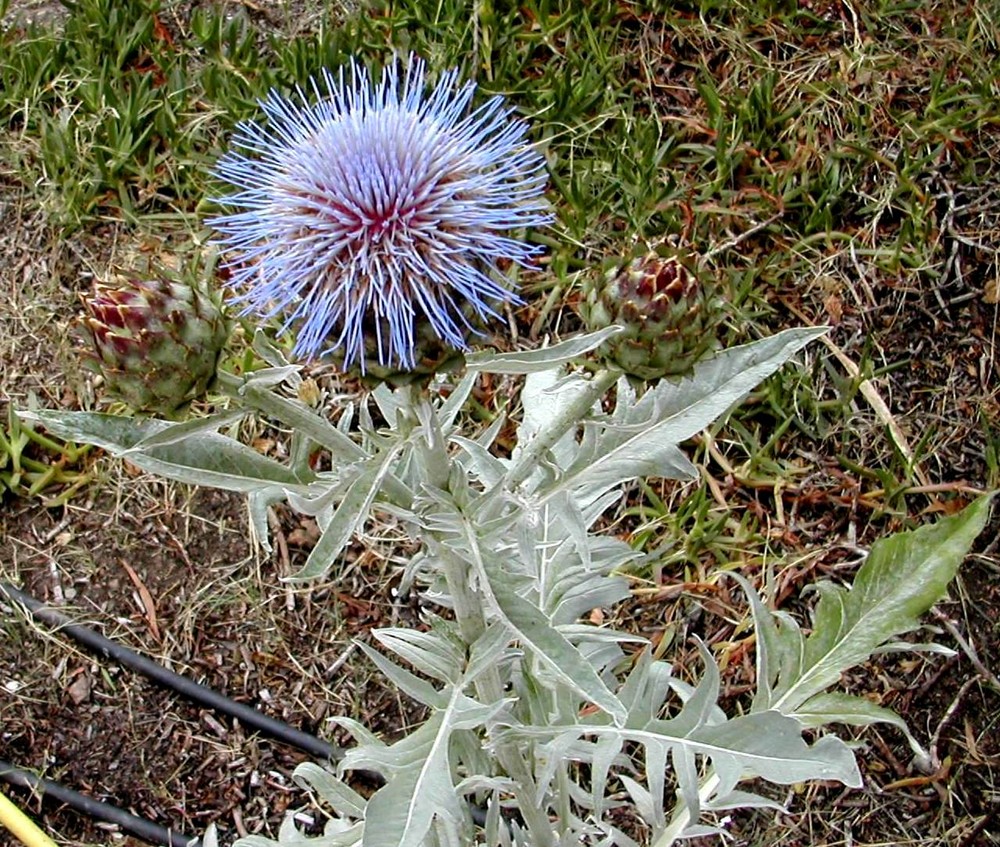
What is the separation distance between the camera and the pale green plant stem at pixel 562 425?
1.81 metres

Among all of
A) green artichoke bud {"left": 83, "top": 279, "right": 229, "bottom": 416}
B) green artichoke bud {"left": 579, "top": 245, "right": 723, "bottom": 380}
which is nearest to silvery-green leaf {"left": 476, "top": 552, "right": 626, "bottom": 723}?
green artichoke bud {"left": 579, "top": 245, "right": 723, "bottom": 380}

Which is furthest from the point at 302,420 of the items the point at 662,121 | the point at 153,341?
the point at 662,121

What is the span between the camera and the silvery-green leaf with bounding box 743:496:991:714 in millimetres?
2273

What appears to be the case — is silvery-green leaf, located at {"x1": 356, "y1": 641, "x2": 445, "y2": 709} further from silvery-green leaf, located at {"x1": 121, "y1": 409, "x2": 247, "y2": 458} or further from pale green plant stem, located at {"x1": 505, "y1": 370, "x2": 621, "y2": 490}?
silvery-green leaf, located at {"x1": 121, "y1": 409, "x2": 247, "y2": 458}

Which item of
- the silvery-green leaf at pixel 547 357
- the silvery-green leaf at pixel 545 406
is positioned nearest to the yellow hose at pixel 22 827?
the silvery-green leaf at pixel 545 406

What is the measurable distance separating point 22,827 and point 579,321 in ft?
5.57

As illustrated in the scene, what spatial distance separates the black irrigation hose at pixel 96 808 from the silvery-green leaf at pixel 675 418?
4.77 feet

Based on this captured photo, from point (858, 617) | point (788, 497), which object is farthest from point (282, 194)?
point (788, 497)

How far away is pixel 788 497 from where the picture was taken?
304 cm

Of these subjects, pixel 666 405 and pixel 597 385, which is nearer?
pixel 597 385

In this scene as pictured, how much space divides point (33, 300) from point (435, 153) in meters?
1.93

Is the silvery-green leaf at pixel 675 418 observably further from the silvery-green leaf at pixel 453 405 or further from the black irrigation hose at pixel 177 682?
the black irrigation hose at pixel 177 682

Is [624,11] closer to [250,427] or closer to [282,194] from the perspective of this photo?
[250,427]

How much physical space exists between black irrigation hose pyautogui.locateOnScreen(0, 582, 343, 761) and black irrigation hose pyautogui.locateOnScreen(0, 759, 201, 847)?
0.28 metres
